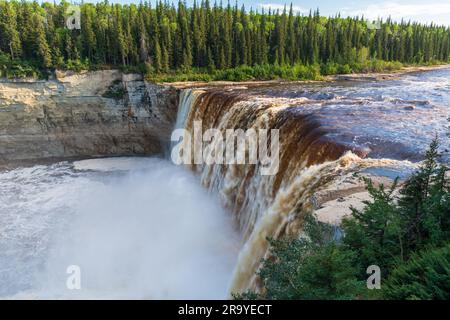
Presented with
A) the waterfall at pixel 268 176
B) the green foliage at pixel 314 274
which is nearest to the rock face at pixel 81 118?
the waterfall at pixel 268 176

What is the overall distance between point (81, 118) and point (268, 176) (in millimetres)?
23366

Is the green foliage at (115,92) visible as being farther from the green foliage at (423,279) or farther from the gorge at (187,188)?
the green foliage at (423,279)

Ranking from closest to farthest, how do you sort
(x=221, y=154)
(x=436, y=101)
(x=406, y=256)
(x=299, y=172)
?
(x=406, y=256)
(x=299, y=172)
(x=221, y=154)
(x=436, y=101)

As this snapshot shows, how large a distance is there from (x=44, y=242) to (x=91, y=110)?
56.7 feet

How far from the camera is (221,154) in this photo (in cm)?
1855

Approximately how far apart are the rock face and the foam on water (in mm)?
7043

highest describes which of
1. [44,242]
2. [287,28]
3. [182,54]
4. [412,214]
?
[287,28]

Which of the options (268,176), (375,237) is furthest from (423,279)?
(268,176)

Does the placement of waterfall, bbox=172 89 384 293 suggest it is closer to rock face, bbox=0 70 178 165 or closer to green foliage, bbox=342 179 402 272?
green foliage, bbox=342 179 402 272

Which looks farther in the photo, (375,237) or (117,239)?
(117,239)

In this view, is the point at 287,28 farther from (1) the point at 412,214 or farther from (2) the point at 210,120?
(1) the point at 412,214

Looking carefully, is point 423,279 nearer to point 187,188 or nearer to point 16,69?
point 187,188

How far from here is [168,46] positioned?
131 feet
